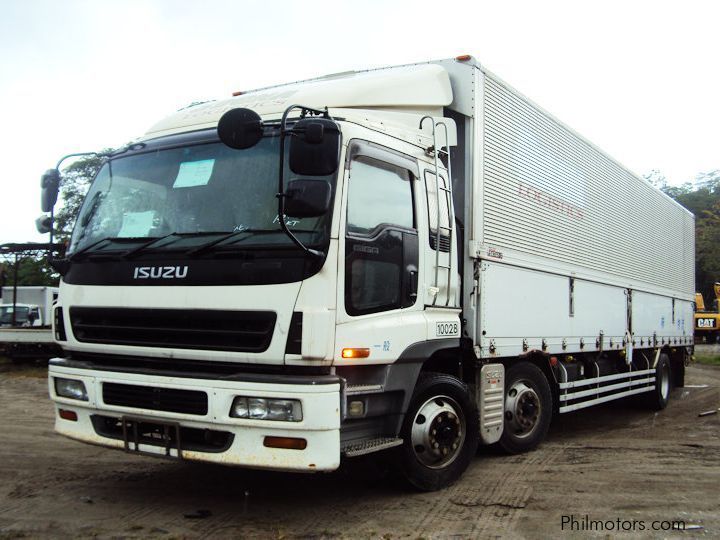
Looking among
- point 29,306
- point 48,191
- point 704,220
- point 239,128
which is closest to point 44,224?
point 48,191

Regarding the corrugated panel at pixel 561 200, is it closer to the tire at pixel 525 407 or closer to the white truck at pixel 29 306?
the tire at pixel 525 407

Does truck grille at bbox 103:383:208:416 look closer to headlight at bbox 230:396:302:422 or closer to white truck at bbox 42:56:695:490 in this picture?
white truck at bbox 42:56:695:490

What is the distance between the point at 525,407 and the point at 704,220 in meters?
34.9

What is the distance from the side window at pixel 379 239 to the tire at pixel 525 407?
2248 millimetres

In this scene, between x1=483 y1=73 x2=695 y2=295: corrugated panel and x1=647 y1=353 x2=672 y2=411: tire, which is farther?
x1=647 y1=353 x2=672 y2=411: tire

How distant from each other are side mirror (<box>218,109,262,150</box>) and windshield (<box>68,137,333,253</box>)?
0.35 m

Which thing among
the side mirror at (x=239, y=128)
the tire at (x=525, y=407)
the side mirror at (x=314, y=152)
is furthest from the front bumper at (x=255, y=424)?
the tire at (x=525, y=407)

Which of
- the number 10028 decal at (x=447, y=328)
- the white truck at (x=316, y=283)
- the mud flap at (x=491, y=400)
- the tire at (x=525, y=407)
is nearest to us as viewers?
the white truck at (x=316, y=283)

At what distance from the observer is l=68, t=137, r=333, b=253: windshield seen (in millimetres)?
4492

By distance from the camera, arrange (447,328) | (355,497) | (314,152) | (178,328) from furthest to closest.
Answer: (447,328) → (355,497) → (178,328) → (314,152)

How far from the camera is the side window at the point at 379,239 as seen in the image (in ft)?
14.9

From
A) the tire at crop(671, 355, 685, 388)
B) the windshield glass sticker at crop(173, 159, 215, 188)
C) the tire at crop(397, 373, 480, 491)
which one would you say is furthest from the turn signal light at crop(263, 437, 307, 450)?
the tire at crop(671, 355, 685, 388)

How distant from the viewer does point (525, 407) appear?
689cm

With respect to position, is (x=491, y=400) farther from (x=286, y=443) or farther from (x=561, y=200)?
A: (x=561, y=200)
